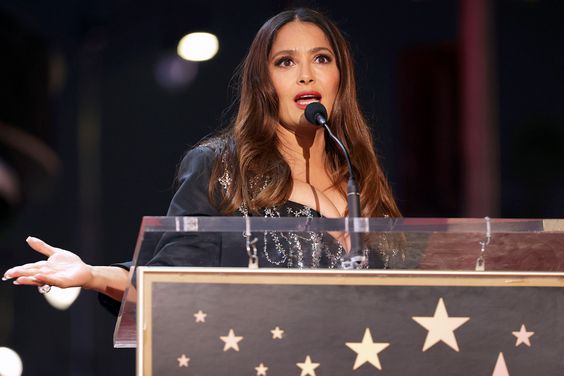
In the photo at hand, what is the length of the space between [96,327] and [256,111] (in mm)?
1649

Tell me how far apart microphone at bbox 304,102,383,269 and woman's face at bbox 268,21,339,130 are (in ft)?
0.72

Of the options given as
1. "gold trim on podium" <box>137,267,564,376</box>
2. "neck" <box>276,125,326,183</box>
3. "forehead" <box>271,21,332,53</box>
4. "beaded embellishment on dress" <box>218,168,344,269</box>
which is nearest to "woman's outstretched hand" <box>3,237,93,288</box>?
"gold trim on podium" <box>137,267,564,376</box>

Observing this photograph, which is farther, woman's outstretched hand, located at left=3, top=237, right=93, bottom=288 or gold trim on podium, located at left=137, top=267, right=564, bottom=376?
woman's outstretched hand, located at left=3, top=237, right=93, bottom=288

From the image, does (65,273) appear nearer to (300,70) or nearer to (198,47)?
(300,70)

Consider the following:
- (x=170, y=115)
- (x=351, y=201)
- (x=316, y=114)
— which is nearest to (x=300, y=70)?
(x=316, y=114)

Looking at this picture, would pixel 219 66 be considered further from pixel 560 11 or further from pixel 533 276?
pixel 533 276

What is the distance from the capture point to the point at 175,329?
1.43 meters

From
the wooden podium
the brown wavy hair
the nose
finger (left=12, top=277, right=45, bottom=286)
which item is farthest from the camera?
the nose

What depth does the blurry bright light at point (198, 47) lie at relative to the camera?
142 inches

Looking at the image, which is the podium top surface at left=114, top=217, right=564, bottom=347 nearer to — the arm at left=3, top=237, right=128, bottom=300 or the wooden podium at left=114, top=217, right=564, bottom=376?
the wooden podium at left=114, top=217, right=564, bottom=376

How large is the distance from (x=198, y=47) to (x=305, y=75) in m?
1.54

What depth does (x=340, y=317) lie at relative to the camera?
1438mm

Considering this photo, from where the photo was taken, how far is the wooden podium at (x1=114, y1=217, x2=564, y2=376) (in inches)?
56.0

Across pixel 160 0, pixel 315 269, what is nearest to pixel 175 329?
pixel 315 269
